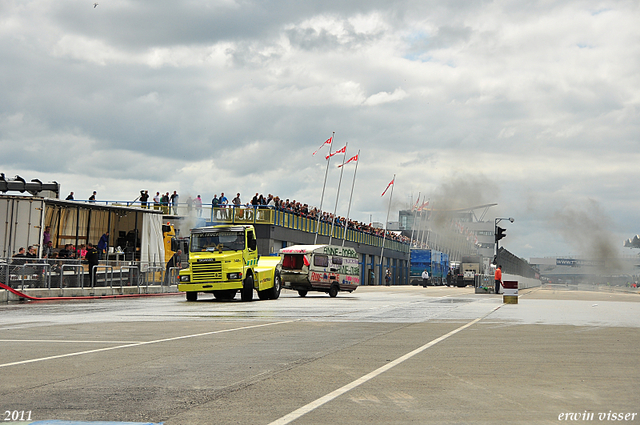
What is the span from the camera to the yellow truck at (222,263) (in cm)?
2720

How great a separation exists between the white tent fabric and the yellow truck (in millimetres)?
7227

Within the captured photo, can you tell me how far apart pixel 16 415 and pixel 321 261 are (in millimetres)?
27801

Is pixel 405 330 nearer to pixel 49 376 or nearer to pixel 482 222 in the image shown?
pixel 49 376

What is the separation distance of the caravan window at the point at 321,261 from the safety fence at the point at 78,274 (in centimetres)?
767

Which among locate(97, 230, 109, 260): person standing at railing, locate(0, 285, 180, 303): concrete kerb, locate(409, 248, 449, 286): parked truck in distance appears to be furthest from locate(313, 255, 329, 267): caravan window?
locate(409, 248, 449, 286): parked truck in distance

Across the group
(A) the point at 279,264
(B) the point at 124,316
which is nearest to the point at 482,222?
→ (A) the point at 279,264

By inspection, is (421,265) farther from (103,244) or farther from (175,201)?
(103,244)

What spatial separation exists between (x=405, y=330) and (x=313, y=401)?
852 centimetres

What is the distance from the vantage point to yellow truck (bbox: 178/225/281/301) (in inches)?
1071

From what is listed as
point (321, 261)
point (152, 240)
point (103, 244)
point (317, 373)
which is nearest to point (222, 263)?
point (321, 261)

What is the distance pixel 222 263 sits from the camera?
27203mm

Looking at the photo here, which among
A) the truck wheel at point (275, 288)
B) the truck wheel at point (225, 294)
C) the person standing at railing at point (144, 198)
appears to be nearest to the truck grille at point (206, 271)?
the truck wheel at point (225, 294)

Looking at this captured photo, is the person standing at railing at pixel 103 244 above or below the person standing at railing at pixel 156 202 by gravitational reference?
below

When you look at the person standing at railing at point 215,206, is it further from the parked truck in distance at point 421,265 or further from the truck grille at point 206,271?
the parked truck in distance at point 421,265
